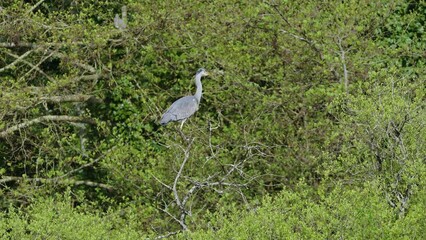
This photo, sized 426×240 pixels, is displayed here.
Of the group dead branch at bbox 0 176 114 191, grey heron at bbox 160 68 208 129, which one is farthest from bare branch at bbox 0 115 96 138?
grey heron at bbox 160 68 208 129

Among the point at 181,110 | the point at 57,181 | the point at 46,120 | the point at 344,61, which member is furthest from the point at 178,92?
the point at 344,61

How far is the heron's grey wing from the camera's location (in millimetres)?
14898

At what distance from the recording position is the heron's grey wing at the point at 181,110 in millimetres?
14898

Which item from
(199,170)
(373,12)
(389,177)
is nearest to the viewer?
(389,177)

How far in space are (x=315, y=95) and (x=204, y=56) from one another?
206cm

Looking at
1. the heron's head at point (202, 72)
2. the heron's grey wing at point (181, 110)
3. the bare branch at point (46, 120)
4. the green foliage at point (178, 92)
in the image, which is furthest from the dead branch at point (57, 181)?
the heron's head at point (202, 72)

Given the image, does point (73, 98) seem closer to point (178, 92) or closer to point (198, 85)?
point (178, 92)

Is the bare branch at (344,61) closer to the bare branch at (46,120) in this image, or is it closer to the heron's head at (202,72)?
the heron's head at (202,72)

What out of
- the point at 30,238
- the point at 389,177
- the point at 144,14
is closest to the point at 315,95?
the point at 144,14

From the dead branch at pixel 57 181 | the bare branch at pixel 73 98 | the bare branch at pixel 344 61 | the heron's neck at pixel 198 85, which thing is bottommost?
the dead branch at pixel 57 181

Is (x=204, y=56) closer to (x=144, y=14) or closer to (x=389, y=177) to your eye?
(x=144, y=14)

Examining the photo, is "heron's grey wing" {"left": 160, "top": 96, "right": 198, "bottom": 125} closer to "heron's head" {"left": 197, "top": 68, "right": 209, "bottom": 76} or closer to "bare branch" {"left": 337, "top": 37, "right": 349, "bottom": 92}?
"heron's head" {"left": 197, "top": 68, "right": 209, "bottom": 76}

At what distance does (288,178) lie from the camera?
15125 mm

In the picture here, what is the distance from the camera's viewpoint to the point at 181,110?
1503cm
